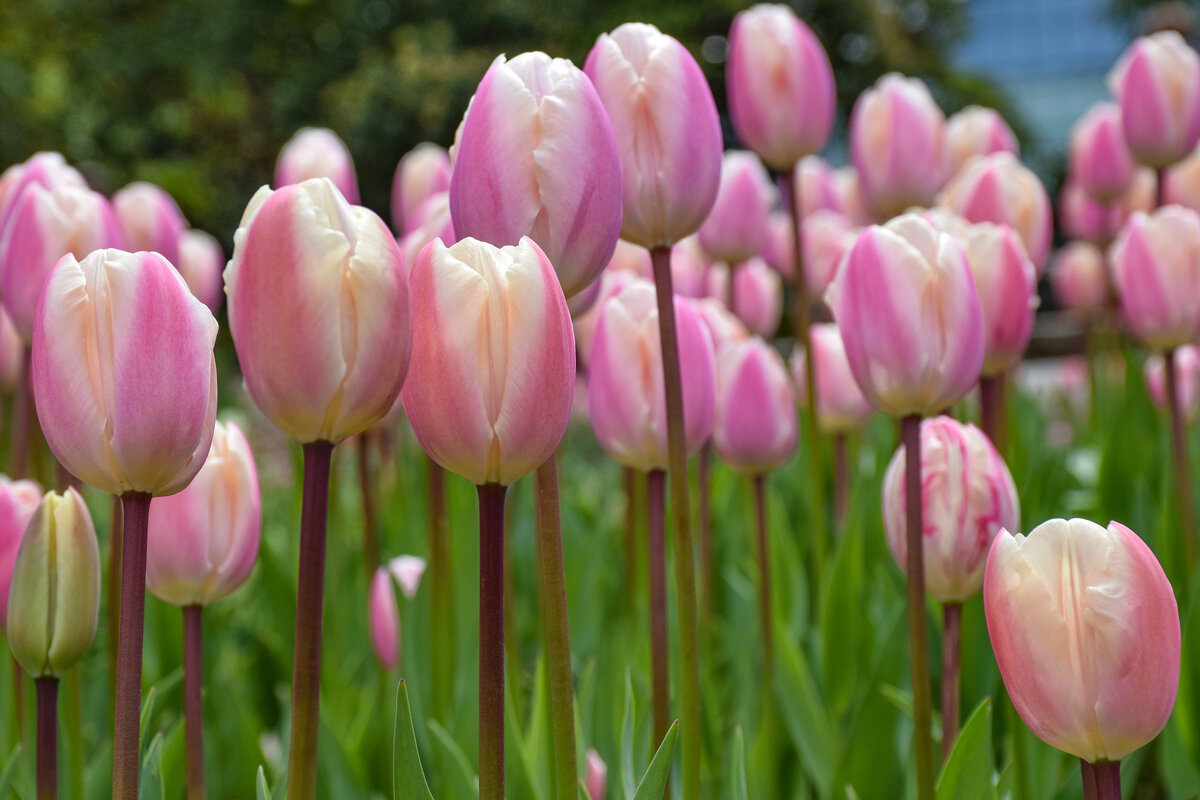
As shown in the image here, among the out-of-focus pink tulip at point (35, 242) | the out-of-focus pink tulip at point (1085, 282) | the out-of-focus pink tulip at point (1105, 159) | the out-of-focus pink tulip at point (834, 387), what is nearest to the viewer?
the out-of-focus pink tulip at point (35, 242)

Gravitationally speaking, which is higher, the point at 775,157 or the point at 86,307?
the point at 775,157

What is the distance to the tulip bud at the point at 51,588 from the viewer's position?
70 centimetres

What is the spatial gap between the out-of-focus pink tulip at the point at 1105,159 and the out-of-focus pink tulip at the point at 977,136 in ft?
0.59

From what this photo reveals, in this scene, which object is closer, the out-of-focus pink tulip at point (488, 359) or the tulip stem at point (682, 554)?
the out-of-focus pink tulip at point (488, 359)

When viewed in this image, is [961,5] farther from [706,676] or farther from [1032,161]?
[706,676]

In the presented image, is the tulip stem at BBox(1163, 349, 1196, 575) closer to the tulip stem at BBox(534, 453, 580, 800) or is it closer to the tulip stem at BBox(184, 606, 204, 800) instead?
the tulip stem at BBox(534, 453, 580, 800)

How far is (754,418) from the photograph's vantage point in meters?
1.24

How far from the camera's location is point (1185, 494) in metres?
1.44

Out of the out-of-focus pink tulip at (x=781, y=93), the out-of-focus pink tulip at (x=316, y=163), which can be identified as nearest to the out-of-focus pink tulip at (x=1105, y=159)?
the out-of-focus pink tulip at (x=781, y=93)

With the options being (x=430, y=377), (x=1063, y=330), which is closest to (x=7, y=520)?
(x=430, y=377)

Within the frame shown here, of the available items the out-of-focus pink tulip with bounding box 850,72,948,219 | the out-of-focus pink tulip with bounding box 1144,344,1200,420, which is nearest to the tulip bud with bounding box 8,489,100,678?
the out-of-focus pink tulip with bounding box 850,72,948,219

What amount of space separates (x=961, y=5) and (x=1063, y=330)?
9148 millimetres

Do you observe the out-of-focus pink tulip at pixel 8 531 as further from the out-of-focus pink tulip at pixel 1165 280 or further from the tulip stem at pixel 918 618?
the out-of-focus pink tulip at pixel 1165 280

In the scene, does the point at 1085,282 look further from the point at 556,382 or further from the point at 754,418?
the point at 556,382
